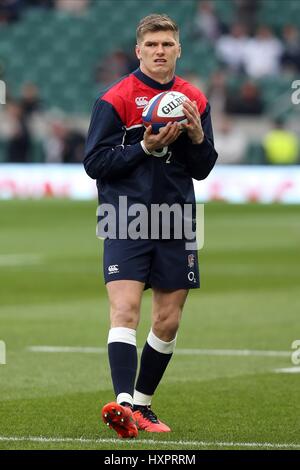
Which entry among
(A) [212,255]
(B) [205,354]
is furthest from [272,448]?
(A) [212,255]

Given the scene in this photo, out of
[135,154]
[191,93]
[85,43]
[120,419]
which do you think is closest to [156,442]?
[120,419]

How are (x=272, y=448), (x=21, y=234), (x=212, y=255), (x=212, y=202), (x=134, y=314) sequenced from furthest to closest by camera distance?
(x=212, y=202)
(x=21, y=234)
(x=212, y=255)
(x=134, y=314)
(x=272, y=448)

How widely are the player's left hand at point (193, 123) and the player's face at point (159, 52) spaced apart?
0.97 ft

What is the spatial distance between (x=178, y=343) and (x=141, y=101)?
179 inches

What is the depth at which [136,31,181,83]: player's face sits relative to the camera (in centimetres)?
788

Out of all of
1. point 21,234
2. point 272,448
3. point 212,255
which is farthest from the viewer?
point 21,234

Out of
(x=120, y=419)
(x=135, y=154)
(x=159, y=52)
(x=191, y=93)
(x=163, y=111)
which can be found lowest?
(x=120, y=419)

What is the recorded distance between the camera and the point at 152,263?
8.04m

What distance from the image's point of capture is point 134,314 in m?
7.80

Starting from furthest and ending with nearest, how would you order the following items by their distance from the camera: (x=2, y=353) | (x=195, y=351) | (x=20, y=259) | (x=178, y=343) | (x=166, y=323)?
(x=20, y=259)
(x=178, y=343)
(x=195, y=351)
(x=2, y=353)
(x=166, y=323)

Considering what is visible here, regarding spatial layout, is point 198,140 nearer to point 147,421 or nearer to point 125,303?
point 125,303

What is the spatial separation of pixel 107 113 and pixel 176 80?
57 centimetres

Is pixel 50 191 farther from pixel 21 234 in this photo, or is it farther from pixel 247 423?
pixel 247 423

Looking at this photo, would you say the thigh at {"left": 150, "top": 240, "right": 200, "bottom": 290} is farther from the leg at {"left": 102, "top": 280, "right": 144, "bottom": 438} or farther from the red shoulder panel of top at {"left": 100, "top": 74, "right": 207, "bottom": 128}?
the red shoulder panel of top at {"left": 100, "top": 74, "right": 207, "bottom": 128}
